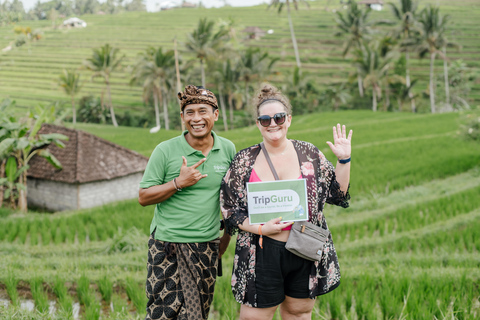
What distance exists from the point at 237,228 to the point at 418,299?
2.27m

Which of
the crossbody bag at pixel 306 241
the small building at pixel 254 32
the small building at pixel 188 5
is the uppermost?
the small building at pixel 188 5

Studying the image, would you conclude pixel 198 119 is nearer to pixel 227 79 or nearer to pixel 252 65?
pixel 227 79

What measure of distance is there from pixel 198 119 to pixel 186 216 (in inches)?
20.7

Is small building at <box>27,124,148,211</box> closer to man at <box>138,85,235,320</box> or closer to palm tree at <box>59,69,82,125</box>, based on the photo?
man at <box>138,85,235,320</box>

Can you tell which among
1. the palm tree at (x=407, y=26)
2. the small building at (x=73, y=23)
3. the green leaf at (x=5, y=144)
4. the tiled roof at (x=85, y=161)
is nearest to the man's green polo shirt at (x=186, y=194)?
the green leaf at (x=5, y=144)

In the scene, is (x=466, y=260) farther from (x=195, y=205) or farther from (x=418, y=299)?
(x=195, y=205)

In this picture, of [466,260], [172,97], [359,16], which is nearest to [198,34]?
[172,97]

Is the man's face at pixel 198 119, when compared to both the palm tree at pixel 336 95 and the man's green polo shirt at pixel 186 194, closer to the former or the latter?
the man's green polo shirt at pixel 186 194

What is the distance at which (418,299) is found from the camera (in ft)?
12.2

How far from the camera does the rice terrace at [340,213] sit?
3.84 meters

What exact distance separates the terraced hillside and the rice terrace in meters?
0.17

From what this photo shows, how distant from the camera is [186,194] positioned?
234 centimetres

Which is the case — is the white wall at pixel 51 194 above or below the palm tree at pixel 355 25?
below

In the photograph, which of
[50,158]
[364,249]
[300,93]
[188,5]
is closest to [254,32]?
[300,93]
